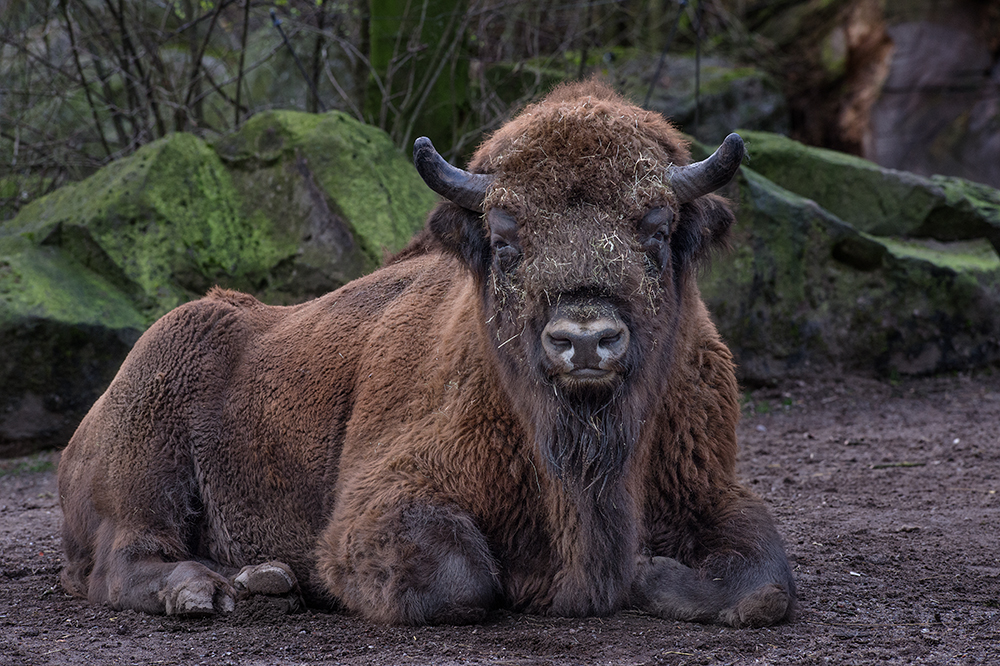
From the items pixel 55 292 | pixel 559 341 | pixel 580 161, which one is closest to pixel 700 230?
pixel 580 161

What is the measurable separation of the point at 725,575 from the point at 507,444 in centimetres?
100

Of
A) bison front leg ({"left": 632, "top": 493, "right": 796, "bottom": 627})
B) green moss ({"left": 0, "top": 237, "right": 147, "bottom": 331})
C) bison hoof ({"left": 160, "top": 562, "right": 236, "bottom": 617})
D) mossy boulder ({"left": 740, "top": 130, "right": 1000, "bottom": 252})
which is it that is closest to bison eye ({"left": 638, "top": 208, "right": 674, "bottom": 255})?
bison front leg ({"left": 632, "top": 493, "right": 796, "bottom": 627})

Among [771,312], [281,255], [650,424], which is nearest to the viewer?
[650,424]

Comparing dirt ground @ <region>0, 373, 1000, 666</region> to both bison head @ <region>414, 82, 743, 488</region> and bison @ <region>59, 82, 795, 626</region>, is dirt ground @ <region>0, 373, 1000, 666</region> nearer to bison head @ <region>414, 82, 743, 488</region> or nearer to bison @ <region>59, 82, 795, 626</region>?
bison @ <region>59, 82, 795, 626</region>

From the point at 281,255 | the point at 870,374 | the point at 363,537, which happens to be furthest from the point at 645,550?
the point at 870,374

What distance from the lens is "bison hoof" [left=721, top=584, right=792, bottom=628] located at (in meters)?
3.66

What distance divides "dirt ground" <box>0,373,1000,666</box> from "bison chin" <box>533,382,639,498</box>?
0.55 m

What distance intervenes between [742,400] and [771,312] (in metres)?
0.86

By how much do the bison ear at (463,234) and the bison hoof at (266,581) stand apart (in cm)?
160

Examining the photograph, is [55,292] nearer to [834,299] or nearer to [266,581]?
[266,581]

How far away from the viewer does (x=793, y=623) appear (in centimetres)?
373

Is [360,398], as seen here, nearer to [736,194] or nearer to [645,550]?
[645,550]

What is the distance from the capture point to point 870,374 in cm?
927

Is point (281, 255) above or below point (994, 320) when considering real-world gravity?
above
